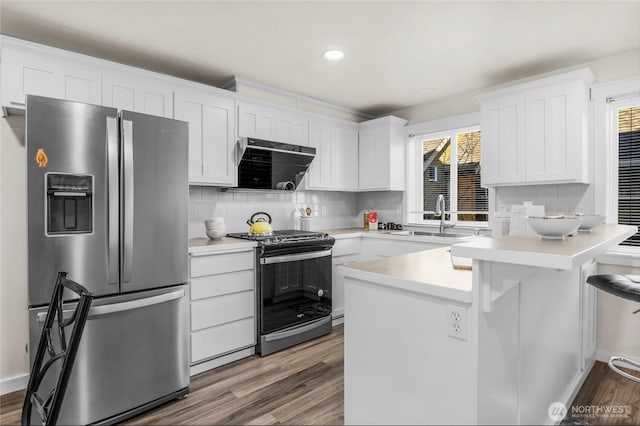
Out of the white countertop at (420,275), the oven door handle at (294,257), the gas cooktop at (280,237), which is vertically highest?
the gas cooktop at (280,237)

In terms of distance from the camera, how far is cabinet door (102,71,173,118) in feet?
8.39

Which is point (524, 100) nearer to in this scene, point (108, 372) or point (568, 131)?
point (568, 131)

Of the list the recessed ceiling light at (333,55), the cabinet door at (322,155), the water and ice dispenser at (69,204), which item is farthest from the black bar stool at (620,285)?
the water and ice dispenser at (69,204)

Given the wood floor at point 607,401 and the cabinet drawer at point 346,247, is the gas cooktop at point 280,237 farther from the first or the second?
the wood floor at point 607,401

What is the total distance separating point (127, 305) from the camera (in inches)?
80.8

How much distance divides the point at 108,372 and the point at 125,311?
0.34 metres

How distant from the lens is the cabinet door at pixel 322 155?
12.8ft

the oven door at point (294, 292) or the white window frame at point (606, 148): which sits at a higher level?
the white window frame at point (606, 148)

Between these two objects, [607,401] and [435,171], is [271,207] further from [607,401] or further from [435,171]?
[607,401]

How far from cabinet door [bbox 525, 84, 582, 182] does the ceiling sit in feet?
1.04

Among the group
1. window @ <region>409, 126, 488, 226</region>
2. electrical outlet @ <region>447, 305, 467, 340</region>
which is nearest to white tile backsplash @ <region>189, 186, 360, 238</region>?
window @ <region>409, 126, 488, 226</region>

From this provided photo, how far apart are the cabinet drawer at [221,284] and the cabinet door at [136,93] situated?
135 cm

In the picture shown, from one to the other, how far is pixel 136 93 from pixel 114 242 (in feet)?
4.13

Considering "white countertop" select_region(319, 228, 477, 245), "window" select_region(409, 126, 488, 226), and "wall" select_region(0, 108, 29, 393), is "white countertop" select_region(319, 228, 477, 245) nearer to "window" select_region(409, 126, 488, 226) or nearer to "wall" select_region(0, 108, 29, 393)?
"window" select_region(409, 126, 488, 226)
